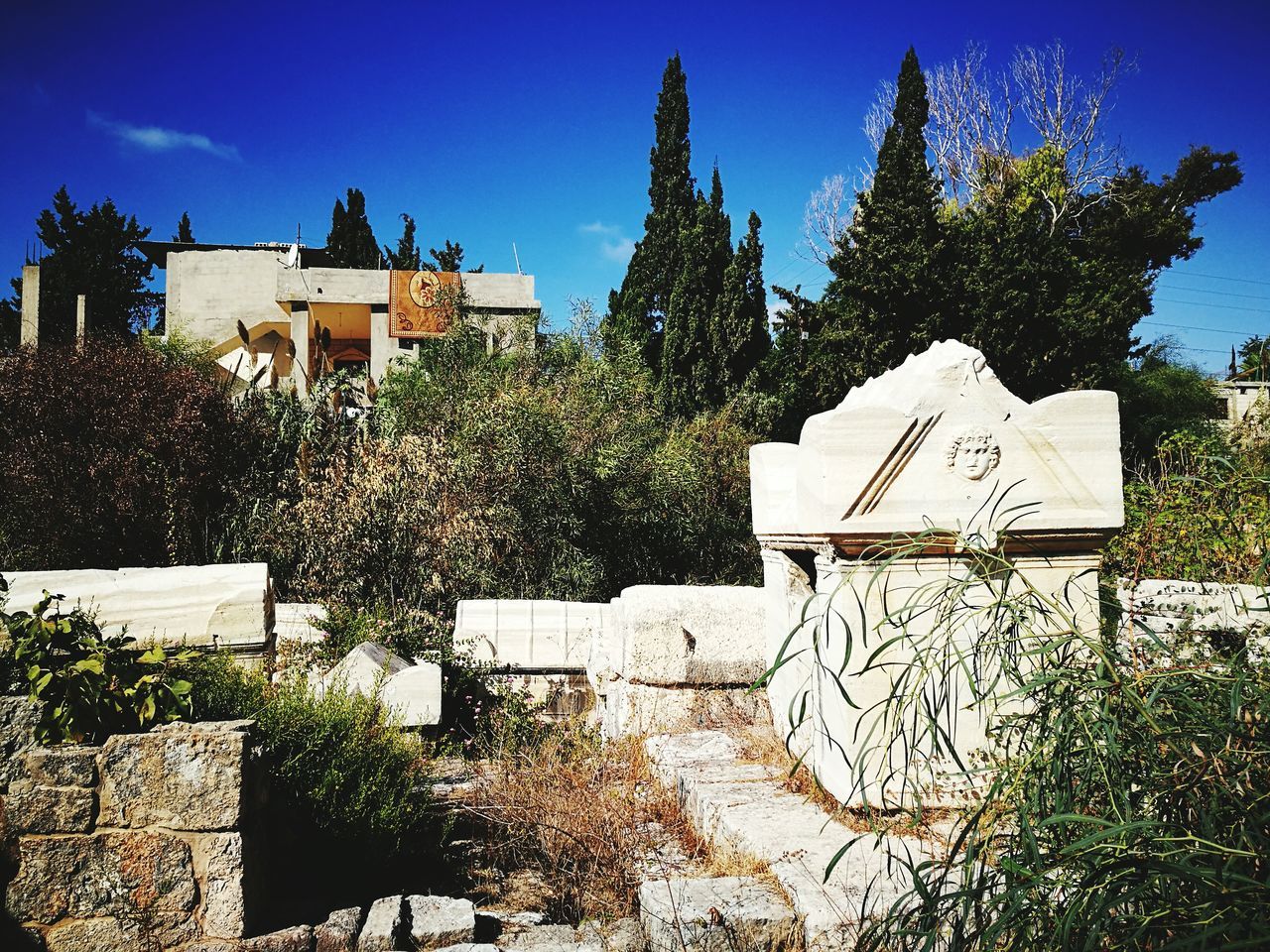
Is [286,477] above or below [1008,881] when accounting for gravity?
above

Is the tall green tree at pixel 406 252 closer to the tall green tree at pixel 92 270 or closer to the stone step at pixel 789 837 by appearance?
the tall green tree at pixel 92 270

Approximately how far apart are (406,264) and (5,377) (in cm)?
2176

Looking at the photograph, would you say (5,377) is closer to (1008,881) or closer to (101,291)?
(1008,881)

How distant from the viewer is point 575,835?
3.34 m

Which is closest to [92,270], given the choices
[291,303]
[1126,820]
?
[291,303]

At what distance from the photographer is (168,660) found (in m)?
3.28

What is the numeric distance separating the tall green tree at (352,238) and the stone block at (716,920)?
29842 mm

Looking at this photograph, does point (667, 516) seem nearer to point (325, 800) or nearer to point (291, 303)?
point (325, 800)

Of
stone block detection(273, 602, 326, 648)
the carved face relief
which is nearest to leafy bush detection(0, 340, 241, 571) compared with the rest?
stone block detection(273, 602, 326, 648)

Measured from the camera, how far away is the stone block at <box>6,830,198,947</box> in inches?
101

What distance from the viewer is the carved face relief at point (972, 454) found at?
3.19 m

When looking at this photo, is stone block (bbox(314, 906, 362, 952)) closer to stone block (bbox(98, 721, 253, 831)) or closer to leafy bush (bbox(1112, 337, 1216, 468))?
stone block (bbox(98, 721, 253, 831))

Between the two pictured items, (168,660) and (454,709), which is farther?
(454,709)

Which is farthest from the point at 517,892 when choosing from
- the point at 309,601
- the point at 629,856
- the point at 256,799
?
the point at 309,601
